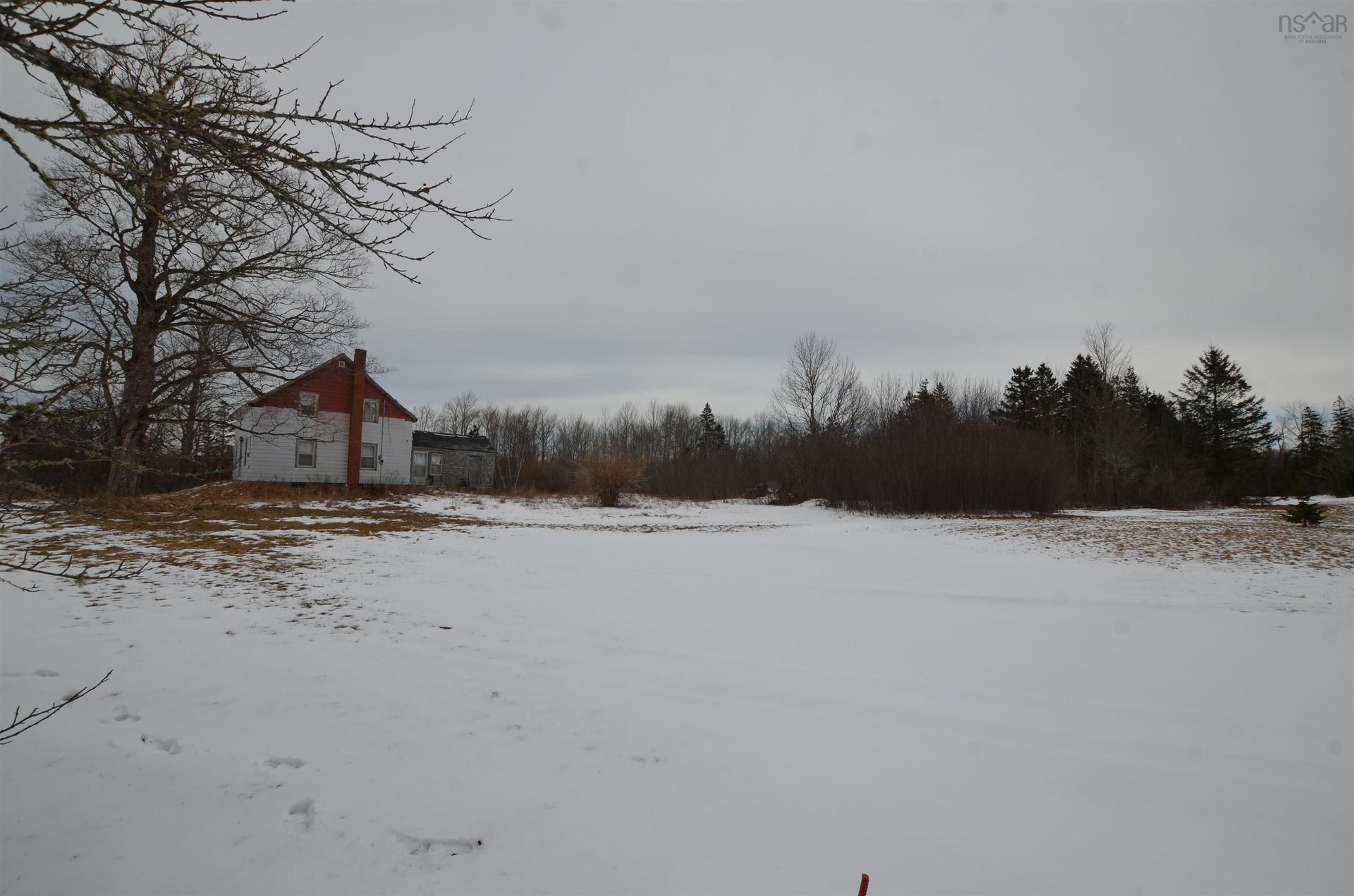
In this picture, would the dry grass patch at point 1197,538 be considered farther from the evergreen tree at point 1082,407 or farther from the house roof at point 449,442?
the house roof at point 449,442

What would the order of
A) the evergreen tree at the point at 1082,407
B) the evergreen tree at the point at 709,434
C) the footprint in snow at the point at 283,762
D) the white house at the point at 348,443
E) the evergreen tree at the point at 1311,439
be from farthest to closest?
the evergreen tree at the point at 709,434 < the evergreen tree at the point at 1311,439 < the evergreen tree at the point at 1082,407 < the white house at the point at 348,443 < the footprint in snow at the point at 283,762

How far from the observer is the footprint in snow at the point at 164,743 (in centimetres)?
294

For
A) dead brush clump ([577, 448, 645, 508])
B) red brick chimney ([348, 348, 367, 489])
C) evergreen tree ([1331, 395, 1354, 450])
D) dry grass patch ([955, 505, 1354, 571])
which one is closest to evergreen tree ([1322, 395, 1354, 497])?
evergreen tree ([1331, 395, 1354, 450])

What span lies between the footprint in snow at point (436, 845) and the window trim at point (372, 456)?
93.0ft

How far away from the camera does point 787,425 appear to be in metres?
33.9

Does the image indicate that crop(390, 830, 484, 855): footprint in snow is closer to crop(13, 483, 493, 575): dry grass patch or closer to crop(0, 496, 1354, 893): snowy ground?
crop(0, 496, 1354, 893): snowy ground

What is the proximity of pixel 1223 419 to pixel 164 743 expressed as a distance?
179ft

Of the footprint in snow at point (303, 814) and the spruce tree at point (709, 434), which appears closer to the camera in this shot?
the footprint in snow at point (303, 814)

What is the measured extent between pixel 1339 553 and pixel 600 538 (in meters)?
11.8

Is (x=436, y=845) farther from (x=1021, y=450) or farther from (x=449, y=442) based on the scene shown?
(x=449, y=442)

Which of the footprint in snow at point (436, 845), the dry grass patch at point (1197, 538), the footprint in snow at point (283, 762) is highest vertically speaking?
the dry grass patch at point (1197, 538)

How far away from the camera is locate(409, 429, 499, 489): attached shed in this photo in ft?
128

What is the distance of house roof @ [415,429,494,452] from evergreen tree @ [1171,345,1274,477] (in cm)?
4596

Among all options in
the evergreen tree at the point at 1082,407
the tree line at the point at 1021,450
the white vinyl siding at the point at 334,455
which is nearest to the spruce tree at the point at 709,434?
the tree line at the point at 1021,450
